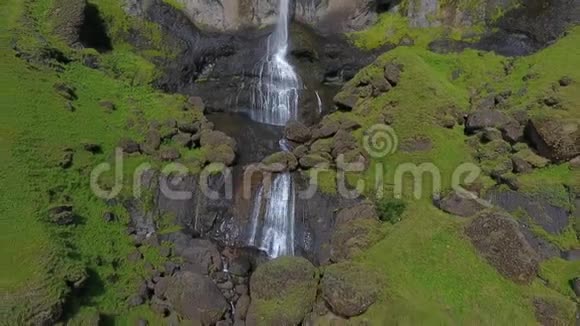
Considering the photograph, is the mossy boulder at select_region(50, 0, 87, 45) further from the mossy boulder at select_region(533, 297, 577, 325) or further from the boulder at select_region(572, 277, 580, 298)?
the boulder at select_region(572, 277, 580, 298)

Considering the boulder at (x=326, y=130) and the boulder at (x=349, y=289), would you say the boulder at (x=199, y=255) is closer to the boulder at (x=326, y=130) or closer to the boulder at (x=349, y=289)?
the boulder at (x=349, y=289)

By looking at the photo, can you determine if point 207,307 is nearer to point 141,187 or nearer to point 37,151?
point 141,187

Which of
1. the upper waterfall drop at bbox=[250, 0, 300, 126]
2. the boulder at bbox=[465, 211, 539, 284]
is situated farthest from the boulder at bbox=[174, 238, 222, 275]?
the upper waterfall drop at bbox=[250, 0, 300, 126]

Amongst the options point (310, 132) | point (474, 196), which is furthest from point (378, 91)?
point (474, 196)

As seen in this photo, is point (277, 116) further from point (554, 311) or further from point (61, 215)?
point (554, 311)

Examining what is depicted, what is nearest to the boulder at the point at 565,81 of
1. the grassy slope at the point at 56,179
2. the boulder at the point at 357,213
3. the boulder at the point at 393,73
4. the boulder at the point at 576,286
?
the boulder at the point at 393,73

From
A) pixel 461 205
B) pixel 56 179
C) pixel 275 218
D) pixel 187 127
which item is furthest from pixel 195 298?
pixel 187 127
